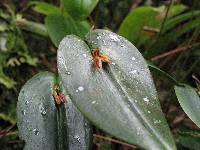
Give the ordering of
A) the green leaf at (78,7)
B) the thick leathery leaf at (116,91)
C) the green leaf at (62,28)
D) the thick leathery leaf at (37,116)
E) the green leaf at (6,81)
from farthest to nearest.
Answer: the green leaf at (6,81) < the green leaf at (62,28) < the green leaf at (78,7) < the thick leathery leaf at (37,116) < the thick leathery leaf at (116,91)

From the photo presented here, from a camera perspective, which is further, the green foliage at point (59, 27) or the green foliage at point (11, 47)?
the green foliage at point (11, 47)

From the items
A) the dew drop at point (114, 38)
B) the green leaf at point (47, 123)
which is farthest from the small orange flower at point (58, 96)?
the dew drop at point (114, 38)

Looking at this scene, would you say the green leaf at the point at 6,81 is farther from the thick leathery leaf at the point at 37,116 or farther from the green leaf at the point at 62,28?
the thick leathery leaf at the point at 37,116

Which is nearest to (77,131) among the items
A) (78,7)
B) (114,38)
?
(114,38)

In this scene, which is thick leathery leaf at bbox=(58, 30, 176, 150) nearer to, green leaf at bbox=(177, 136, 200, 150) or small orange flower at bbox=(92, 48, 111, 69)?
small orange flower at bbox=(92, 48, 111, 69)

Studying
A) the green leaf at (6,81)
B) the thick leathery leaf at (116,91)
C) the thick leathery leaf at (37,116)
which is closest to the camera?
the thick leathery leaf at (116,91)

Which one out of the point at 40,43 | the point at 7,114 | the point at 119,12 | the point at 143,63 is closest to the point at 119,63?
the point at 143,63
